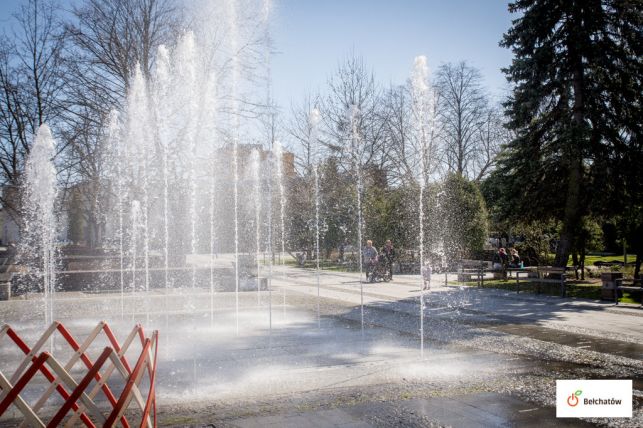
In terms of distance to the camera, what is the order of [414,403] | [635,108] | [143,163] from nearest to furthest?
[414,403] < [635,108] < [143,163]

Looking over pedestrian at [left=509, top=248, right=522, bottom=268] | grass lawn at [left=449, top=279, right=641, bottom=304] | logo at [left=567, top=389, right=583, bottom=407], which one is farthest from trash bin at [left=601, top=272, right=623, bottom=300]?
pedestrian at [left=509, top=248, right=522, bottom=268]

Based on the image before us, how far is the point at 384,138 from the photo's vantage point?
36.2 metres

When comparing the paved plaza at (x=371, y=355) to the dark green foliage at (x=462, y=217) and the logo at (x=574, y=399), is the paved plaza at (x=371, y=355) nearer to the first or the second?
the logo at (x=574, y=399)

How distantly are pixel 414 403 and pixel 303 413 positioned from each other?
1239 millimetres

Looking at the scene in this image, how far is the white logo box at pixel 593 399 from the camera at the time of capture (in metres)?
5.46

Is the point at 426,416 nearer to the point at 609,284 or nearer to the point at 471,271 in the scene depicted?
the point at 609,284

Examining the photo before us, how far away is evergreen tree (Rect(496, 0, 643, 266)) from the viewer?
17188 mm

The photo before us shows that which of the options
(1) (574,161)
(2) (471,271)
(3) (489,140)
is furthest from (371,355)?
(3) (489,140)

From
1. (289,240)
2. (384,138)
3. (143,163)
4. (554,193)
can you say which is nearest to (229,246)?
(289,240)

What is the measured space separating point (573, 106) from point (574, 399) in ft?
48.5

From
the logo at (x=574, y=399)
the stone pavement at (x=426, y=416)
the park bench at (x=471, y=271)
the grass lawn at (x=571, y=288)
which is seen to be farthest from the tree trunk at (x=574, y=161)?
the stone pavement at (x=426, y=416)

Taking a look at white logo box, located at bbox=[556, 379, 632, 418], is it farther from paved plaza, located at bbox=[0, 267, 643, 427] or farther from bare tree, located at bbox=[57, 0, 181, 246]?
bare tree, located at bbox=[57, 0, 181, 246]

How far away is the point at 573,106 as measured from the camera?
18.0 m

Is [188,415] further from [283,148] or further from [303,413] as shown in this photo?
[283,148]
